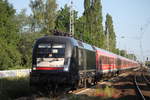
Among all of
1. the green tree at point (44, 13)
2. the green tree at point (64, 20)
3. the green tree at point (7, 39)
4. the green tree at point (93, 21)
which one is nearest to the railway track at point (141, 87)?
the green tree at point (7, 39)

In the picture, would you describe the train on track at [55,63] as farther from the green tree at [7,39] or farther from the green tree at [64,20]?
the green tree at [64,20]

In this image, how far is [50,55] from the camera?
1652 centimetres

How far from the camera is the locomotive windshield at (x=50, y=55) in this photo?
53.5 feet

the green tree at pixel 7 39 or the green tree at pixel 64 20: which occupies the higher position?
the green tree at pixel 64 20

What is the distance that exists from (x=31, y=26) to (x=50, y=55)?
4213cm

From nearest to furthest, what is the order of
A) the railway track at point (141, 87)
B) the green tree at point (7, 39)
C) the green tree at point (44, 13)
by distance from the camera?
the railway track at point (141, 87) < the green tree at point (7, 39) < the green tree at point (44, 13)

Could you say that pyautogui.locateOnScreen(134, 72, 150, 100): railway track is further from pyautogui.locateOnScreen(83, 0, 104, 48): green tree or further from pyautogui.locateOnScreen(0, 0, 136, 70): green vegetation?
pyautogui.locateOnScreen(83, 0, 104, 48): green tree

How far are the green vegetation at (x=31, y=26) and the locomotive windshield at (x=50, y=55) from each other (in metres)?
20.8

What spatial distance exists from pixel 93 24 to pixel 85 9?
153 inches

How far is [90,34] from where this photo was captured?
220 ft

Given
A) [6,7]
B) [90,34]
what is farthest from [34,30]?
[90,34]

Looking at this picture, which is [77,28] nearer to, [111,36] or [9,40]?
[111,36]

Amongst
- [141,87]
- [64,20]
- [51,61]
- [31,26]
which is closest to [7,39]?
[31,26]

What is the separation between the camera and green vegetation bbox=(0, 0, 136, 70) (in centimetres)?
4650
